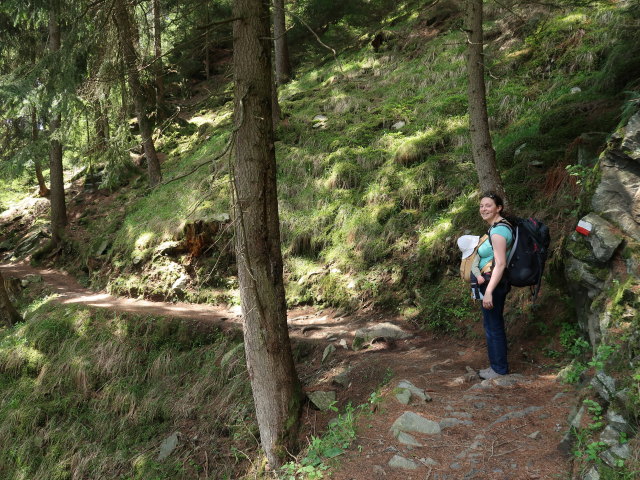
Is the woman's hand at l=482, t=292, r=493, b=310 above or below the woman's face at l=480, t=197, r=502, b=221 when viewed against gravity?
below

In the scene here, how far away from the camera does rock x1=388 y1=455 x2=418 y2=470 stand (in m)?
3.66

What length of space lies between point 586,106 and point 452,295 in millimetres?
3714

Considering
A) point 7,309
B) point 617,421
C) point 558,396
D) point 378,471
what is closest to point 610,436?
point 617,421

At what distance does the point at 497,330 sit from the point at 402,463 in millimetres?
1817

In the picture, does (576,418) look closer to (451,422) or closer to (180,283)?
(451,422)

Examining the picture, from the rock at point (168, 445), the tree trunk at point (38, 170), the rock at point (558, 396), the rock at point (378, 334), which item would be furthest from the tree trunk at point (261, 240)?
the tree trunk at point (38, 170)

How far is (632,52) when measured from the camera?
6.23m

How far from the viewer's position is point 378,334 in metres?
6.92

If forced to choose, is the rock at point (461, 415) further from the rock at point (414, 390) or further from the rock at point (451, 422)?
the rock at point (414, 390)

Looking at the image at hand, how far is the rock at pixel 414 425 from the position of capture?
405 cm

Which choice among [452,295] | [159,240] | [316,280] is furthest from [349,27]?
[452,295]

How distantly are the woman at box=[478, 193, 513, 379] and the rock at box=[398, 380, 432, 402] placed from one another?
799mm

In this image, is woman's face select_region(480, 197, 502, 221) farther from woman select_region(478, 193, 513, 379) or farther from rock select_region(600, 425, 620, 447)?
rock select_region(600, 425, 620, 447)

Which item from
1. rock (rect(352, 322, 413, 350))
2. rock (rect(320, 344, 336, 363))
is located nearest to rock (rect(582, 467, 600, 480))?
rock (rect(352, 322, 413, 350))
